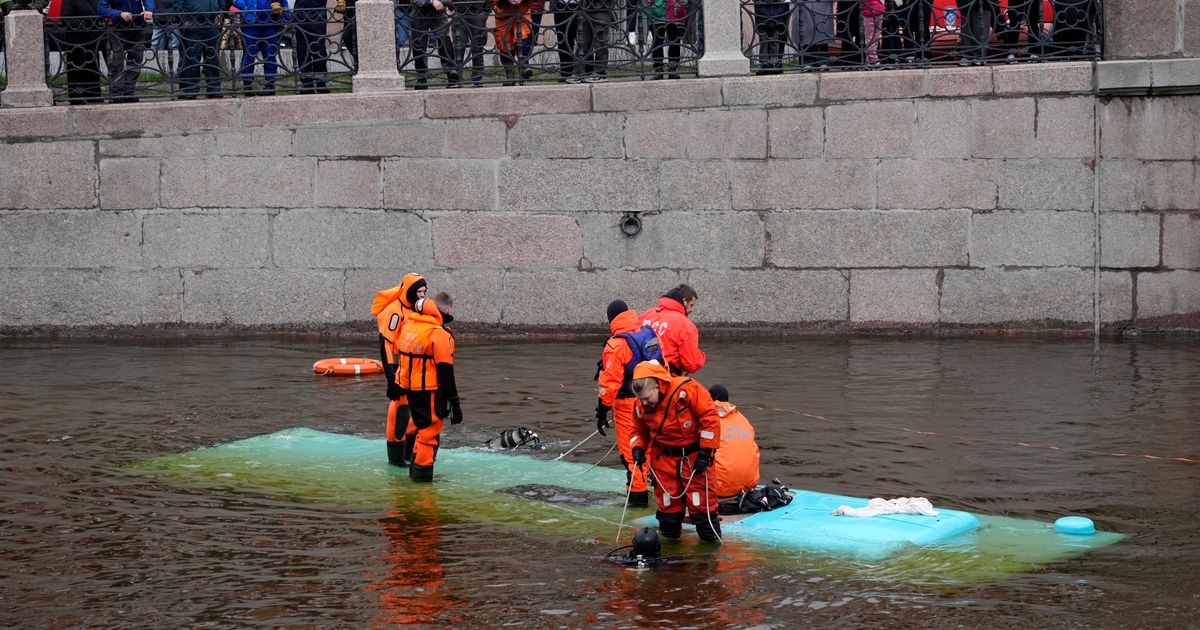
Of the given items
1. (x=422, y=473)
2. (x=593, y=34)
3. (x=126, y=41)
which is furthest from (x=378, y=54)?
(x=422, y=473)

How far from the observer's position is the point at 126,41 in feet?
54.6

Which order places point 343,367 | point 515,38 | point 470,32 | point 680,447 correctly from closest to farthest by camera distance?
point 680,447 < point 343,367 < point 470,32 < point 515,38

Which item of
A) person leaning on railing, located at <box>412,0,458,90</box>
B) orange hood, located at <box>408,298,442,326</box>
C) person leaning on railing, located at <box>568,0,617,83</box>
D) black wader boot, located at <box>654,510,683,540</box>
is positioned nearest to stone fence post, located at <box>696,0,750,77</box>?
person leaning on railing, located at <box>568,0,617,83</box>

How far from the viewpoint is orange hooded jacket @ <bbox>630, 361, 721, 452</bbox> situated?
8500mm

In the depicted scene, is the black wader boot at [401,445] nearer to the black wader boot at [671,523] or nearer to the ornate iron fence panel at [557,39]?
the black wader boot at [671,523]

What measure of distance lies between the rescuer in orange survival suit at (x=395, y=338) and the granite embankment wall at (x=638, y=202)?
562 centimetres

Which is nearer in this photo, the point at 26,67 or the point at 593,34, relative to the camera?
the point at 593,34

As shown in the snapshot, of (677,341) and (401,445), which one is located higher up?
(677,341)

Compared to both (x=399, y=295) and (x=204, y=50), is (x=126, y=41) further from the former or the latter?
(x=399, y=295)

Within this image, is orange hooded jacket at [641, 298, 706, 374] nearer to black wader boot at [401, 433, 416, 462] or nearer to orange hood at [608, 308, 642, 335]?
orange hood at [608, 308, 642, 335]

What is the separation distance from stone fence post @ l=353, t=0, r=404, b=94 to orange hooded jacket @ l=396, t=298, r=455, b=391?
659 cm

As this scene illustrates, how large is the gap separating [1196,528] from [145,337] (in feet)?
39.3

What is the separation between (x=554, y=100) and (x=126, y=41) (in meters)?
4.95

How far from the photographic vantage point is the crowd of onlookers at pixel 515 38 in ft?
52.5
